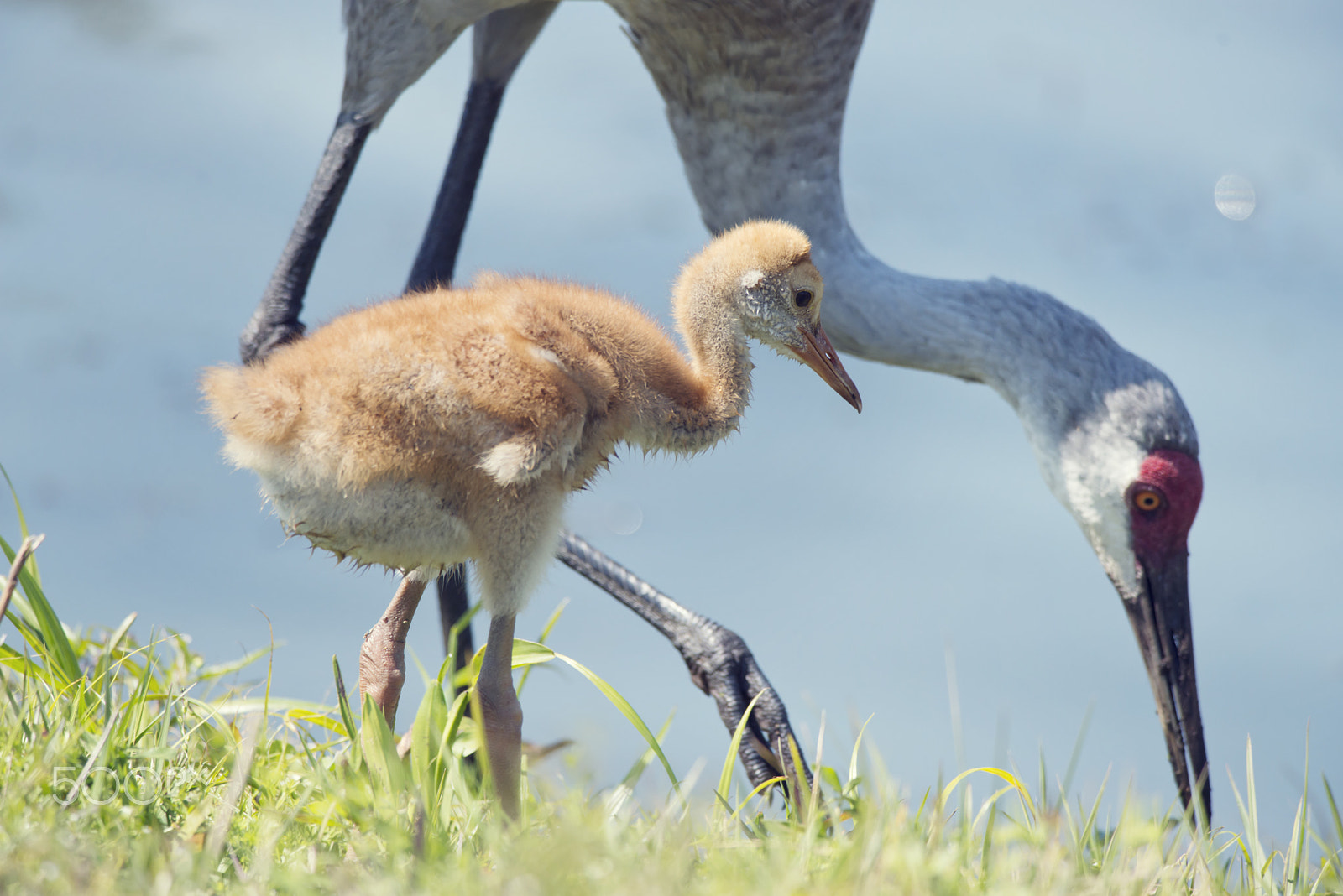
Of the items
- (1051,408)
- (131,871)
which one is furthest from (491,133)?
(131,871)

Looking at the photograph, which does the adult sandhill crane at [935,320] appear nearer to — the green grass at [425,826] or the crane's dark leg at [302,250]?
the crane's dark leg at [302,250]

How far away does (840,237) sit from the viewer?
2.59m

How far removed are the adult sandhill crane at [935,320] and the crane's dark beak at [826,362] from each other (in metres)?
0.86

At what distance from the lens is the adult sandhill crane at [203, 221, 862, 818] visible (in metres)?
1.34

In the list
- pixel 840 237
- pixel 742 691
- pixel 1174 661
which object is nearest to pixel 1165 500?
pixel 1174 661

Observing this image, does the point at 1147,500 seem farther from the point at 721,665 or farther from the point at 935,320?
the point at 721,665

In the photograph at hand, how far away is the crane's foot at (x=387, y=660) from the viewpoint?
159 centimetres

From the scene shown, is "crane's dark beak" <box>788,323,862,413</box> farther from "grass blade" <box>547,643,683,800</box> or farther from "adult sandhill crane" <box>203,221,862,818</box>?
"grass blade" <box>547,643,683,800</box>

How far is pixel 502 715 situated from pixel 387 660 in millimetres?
259

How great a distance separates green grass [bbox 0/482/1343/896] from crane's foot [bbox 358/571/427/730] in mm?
71

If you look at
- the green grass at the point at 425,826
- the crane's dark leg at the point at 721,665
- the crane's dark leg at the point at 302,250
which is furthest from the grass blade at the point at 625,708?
the crane's dark leg at the point at 302,250

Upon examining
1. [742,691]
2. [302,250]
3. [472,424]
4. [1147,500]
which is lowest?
[742,691]

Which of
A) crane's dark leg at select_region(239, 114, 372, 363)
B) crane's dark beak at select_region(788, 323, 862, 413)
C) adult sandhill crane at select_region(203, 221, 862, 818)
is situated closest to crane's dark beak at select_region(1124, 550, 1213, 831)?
crane's dark beak at select_region(788, 323, 862, 413)

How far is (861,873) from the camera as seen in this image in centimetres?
100
